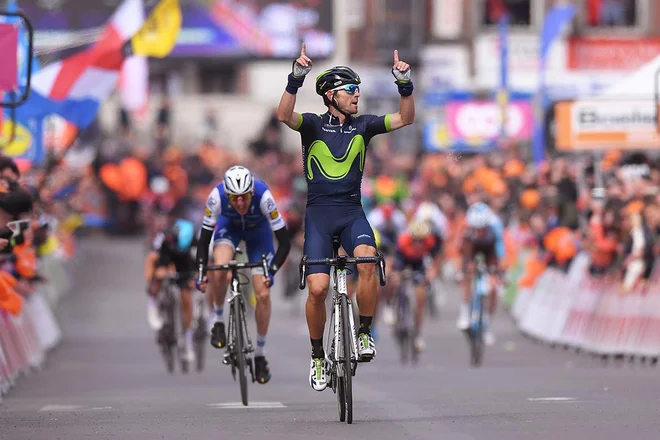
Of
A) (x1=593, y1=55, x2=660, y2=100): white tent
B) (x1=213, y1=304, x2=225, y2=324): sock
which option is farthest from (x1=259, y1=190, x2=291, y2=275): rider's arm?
(x1=593, y1=55, x2=660, y2=100): white tent

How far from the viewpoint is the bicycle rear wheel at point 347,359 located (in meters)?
11.8

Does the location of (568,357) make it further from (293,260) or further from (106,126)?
(106,126)

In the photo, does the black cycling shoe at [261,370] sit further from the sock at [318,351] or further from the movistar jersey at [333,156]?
the movistar jersey at [333,156]

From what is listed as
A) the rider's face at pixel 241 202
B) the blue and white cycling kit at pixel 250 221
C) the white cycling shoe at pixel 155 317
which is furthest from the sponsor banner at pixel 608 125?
the rider's face at pixel 241 202

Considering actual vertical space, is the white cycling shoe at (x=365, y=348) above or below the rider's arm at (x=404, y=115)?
below

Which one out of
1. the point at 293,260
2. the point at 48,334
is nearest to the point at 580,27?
the point at 293,260

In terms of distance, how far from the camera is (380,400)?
1436cm

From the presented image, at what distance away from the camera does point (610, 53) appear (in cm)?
5069

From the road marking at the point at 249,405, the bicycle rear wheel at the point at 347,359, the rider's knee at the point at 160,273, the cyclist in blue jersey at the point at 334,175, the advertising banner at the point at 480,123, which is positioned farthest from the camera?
the advertising banner at the point at 480,123

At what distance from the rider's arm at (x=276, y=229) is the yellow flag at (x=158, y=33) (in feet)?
23.7

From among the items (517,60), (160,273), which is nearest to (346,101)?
(160,273)

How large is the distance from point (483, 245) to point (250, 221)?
738cm

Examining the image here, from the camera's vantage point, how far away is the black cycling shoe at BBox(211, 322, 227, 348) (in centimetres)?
1500

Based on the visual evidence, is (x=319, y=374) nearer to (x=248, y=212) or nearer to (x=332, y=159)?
(x=332, y=159)
